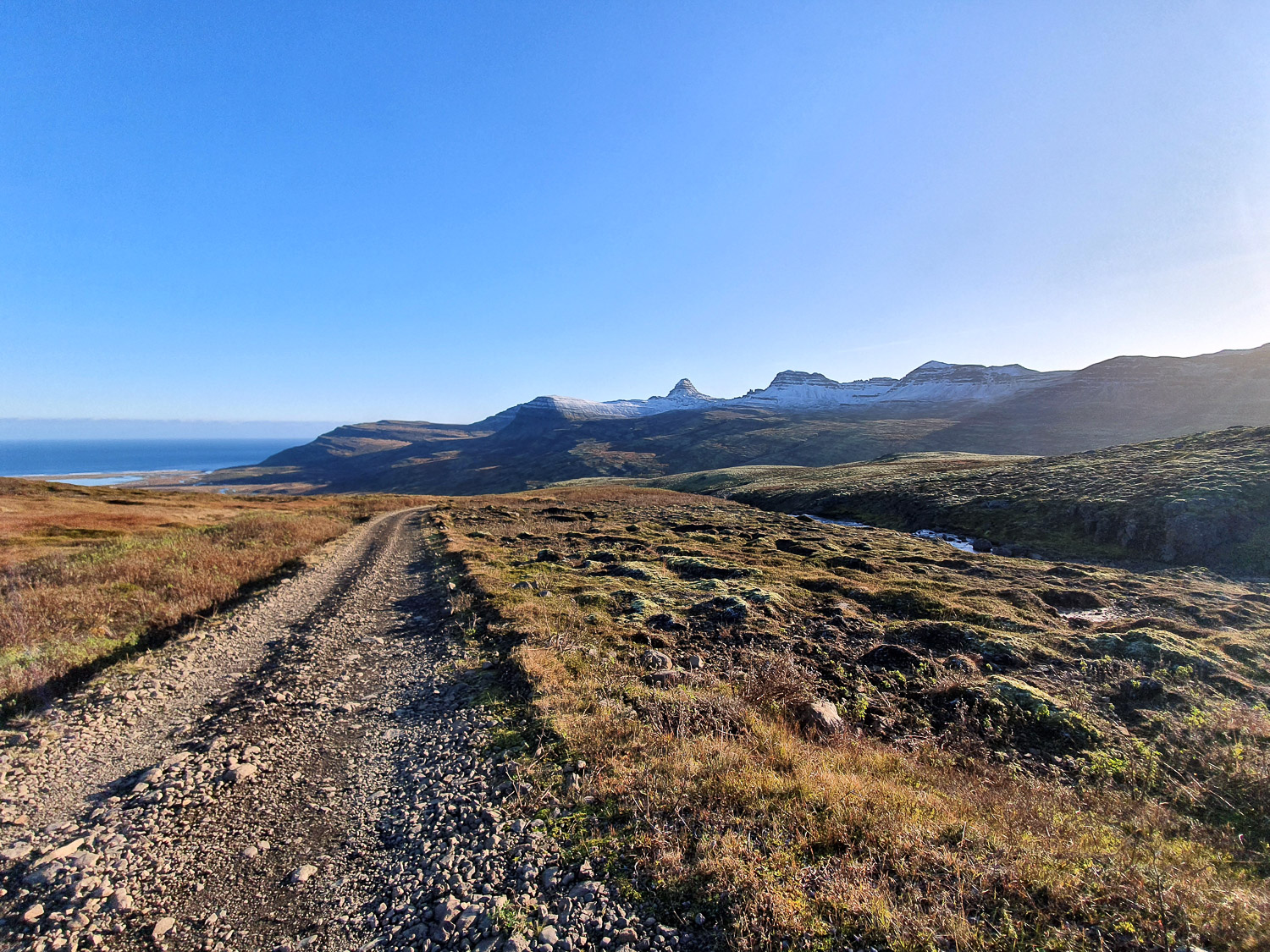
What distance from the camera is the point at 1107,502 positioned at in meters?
35.6

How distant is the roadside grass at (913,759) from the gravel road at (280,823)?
97 centimetres

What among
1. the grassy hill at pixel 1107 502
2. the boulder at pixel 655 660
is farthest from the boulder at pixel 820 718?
the grassy hill at pixel 1107 502

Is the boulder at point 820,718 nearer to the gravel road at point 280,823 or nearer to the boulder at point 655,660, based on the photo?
the boulder at point 655,660

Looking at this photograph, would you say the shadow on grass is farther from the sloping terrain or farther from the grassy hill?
the grassy hill

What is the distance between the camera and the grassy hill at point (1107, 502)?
95.8 feet

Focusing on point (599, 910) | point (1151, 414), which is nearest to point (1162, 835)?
point (599, 910)

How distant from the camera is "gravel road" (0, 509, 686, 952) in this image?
4.91 metres

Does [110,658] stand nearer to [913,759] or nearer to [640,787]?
[640,787]

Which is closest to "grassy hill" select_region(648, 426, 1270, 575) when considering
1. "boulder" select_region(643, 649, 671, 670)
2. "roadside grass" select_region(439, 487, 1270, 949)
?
"roadside grass" select_region(439, 487, 1270, 949)

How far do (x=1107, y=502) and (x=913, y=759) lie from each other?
4100cm

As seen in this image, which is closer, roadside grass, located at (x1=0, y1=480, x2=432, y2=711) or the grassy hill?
roadside grass, located at (x1=0, y1=480, x2=432, y2=711)

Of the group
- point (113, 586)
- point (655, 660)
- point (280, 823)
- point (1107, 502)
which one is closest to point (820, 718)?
point (655, 660)

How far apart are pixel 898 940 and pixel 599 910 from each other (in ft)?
9.42

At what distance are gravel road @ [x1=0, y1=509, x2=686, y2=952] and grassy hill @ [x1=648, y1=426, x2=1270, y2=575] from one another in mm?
39844
